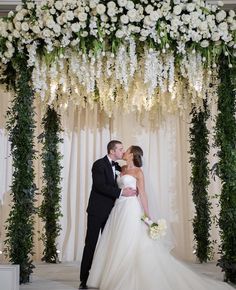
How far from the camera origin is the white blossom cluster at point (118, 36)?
3.95 meters

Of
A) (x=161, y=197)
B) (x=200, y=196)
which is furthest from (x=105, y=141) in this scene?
(x=200, y=196)

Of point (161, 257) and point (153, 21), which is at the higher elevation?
point (153, 21)

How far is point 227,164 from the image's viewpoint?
4.18 metres

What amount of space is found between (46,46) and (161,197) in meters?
3.30

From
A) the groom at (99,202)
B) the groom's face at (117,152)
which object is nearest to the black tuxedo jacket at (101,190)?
the groom at (99,202)

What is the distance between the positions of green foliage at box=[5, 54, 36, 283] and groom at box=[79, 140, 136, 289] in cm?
58

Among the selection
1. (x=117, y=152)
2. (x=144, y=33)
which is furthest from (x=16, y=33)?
(x=117, y=152)

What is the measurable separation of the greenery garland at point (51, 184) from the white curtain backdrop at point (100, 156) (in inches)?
16.7

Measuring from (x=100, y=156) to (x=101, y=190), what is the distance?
262cm

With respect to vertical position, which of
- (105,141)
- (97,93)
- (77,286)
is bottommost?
(77,286)

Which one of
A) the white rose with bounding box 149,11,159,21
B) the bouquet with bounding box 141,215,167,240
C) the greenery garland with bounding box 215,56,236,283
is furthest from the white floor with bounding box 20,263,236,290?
the white rose with bounding box 149,11,159,21

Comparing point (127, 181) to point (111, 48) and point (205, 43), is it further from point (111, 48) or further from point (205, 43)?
point (205, 43)

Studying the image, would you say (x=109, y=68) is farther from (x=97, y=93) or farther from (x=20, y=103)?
(x=97, y=93)

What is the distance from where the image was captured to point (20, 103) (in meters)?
4.36
